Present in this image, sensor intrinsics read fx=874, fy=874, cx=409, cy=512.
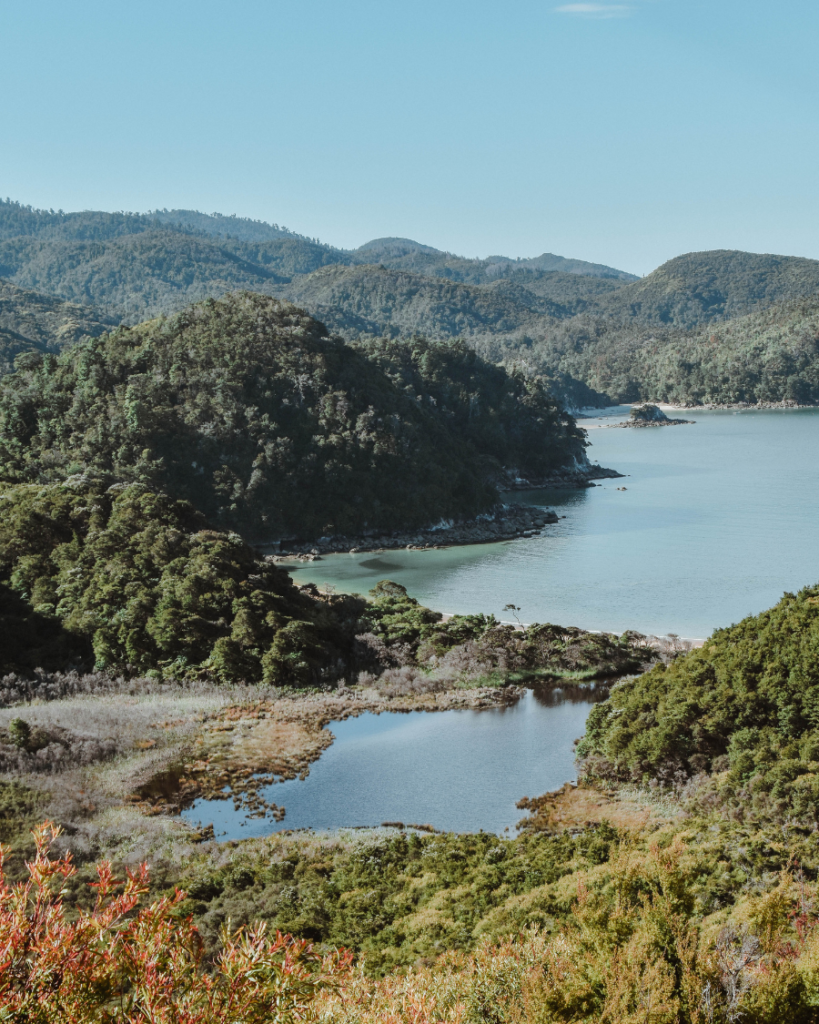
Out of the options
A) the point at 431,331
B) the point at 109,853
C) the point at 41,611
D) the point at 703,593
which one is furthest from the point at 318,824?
the point at 431,331

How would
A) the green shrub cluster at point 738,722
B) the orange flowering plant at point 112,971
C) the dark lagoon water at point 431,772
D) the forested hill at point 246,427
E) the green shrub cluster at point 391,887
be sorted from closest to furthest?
1. the orange flowering plant at point 112,971
2. the green shrub cluster at point 391,887
3. the green shrub cluster at point 738,722
4. the dark lagoon water at point 431,772
5. the forested hill at point 246,427

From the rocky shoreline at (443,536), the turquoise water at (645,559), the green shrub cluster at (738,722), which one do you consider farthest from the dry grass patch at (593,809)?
the rocky shoreline at (443,536)

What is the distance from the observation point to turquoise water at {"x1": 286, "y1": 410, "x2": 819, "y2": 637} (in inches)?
1324

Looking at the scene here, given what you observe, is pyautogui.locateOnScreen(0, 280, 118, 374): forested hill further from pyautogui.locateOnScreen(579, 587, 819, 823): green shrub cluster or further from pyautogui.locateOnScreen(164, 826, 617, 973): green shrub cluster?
pyautogui.locateOnScreen(164, 826, 617, 973): green shrub cluster

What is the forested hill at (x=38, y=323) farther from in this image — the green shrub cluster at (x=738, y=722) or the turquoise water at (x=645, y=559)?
the green shrub cluster at (x=738, y=722)

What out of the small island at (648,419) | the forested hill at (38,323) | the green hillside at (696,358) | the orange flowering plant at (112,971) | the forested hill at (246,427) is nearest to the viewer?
the orange flowering plant at (112,971)

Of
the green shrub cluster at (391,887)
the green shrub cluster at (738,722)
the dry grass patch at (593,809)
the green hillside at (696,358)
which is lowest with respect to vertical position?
the dry grass patch at (593,809)

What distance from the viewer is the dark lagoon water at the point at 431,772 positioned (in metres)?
15.8

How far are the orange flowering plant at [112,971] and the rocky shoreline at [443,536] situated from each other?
137ft

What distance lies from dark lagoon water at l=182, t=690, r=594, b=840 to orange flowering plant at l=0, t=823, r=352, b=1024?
1119 centimetres

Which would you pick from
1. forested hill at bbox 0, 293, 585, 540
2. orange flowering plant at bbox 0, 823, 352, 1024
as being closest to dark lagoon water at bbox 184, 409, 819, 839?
forested hill at bbox 0, 293, 585, 540

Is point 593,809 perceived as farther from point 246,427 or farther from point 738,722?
point 246,427

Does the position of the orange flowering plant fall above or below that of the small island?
below

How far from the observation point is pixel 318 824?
15.6 m
